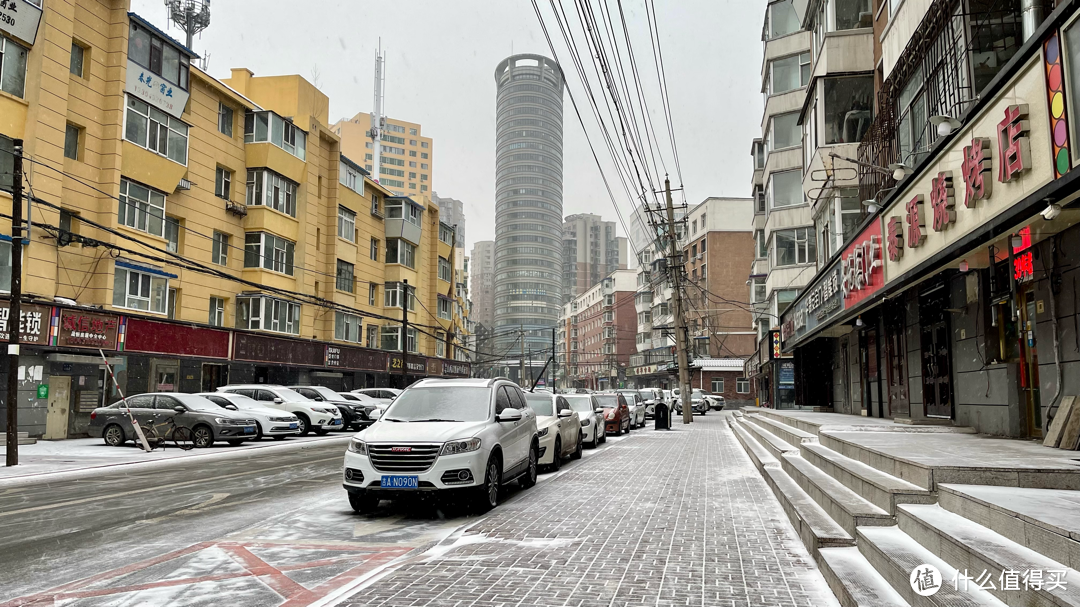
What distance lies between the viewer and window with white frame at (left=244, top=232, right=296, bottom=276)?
32.6 meters

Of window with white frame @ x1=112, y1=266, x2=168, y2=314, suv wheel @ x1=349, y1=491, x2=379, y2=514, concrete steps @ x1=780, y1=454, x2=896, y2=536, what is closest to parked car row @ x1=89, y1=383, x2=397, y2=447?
window with white frame @ x1=112, y1=266, x2=168, y2=314

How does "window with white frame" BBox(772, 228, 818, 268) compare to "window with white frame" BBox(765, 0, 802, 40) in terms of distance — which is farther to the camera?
"window with white frame" BBox(765, 0, 802, 40)

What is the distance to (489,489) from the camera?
900cm

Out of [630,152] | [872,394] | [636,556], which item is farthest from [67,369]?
[872,394]

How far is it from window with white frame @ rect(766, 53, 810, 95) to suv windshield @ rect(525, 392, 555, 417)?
2299 cm

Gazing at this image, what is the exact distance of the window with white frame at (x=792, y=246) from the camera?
31172 mm

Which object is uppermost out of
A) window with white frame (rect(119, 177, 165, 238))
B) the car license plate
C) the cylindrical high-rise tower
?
the cylindrical high-rise tower

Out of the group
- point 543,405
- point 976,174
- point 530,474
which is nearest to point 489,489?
point 530,474

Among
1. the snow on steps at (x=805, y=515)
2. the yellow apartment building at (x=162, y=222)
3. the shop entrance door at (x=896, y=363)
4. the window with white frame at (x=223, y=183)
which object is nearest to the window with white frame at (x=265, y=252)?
the yellow apartment building at (x=162, y=222)

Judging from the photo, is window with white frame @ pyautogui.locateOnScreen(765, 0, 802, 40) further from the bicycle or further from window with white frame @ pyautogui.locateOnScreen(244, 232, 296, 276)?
the bicycle

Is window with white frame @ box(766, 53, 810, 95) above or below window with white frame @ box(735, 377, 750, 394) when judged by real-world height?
above

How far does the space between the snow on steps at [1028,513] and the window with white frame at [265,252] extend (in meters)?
31.6

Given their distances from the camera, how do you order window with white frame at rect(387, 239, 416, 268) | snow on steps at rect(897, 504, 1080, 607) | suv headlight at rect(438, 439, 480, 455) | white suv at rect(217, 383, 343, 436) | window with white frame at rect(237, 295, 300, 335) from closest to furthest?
snow on steps at rect(897, 504, 1080, 607)
suv headlight at rect(438, 439, 480, 455)
white suv at rect(217, 383, 343, 436)
window with white frame at rect(237, 295, 300, 335)
window with white frame at rect(387, 239, 416, 268)

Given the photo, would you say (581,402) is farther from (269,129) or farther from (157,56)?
(269,129)
